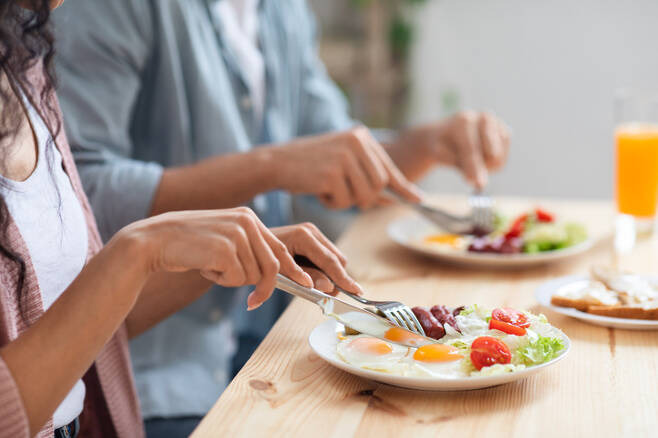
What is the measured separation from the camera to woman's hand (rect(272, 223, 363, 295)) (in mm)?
958

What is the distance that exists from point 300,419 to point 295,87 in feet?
4.65

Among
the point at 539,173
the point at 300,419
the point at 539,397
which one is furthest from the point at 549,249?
the point at 539,173

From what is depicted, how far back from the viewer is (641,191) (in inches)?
59.9

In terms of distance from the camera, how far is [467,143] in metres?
1.65

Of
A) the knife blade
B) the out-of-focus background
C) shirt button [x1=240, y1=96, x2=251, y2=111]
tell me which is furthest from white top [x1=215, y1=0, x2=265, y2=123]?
the out-of-focus background

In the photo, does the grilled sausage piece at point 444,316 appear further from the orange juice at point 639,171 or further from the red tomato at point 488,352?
the orange juice at point 639,171

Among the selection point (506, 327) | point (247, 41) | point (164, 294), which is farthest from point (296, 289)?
point (247, 41)

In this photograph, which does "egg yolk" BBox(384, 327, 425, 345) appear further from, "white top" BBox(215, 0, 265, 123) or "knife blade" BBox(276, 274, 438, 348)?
"white top" BBox(215, 0, 265, 123)

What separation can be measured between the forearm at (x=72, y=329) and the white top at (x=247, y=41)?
3.49 feet

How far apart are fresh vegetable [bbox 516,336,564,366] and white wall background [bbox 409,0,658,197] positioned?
2.86 meters

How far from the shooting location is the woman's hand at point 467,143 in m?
1.64

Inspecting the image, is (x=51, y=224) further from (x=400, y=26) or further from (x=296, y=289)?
(x=400, y=26)

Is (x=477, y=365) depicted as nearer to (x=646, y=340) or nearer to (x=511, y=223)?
(x=646, y=340)

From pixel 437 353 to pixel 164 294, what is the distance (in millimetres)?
507
